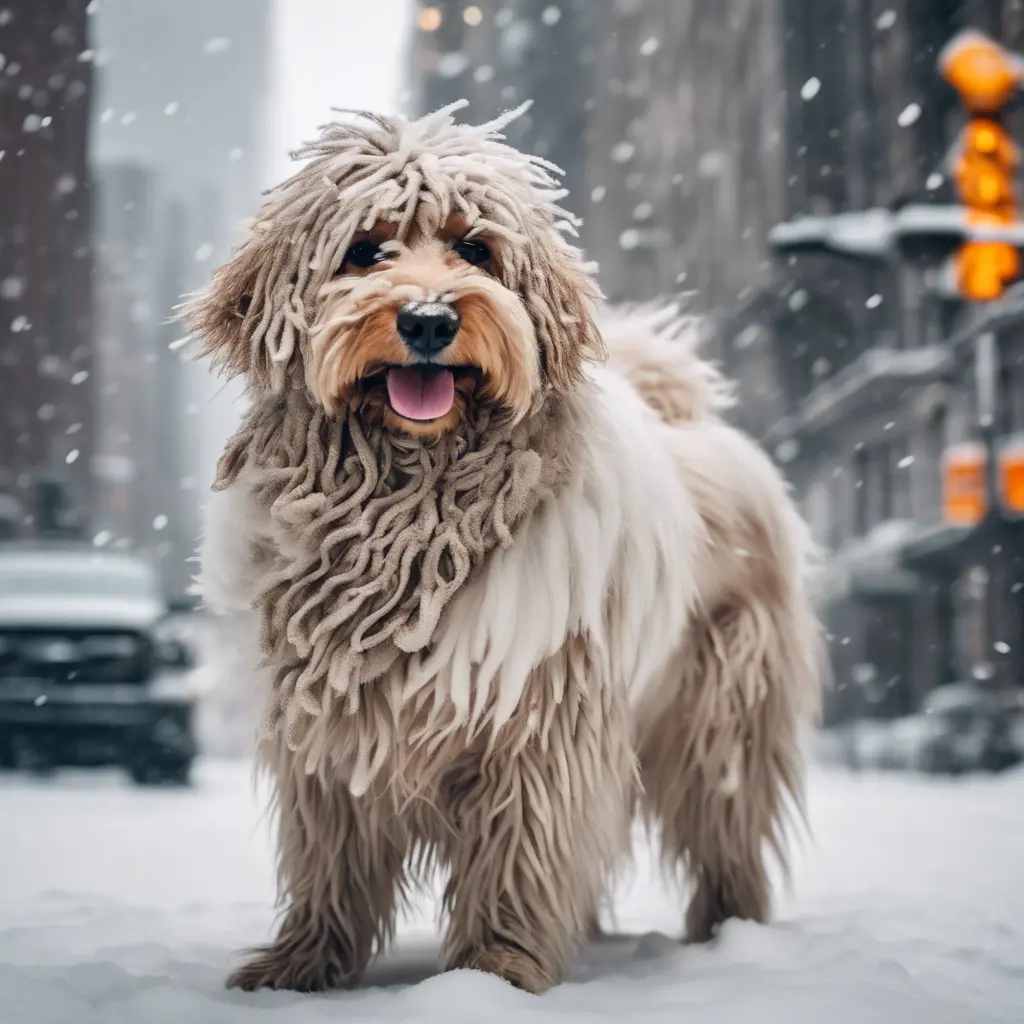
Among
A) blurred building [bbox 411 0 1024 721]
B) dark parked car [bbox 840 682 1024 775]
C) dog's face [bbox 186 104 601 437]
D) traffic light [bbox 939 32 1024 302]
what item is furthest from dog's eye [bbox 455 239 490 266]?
traffic light [bbox 939 32 1024 302]

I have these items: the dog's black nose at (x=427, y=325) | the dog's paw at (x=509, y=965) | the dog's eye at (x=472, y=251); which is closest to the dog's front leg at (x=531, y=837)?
the dog's paw at (x=509, y=965)

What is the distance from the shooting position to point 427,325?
3398 mm

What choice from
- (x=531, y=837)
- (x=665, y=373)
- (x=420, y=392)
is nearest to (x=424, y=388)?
(x=420, y=392)

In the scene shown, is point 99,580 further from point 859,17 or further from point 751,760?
point 859,17

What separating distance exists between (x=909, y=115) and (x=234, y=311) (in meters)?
20.4

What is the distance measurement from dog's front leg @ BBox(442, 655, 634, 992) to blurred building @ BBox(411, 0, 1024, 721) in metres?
9.63

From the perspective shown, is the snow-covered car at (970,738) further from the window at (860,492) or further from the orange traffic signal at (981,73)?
the window at (860,492)

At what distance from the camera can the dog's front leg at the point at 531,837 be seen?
12.5 feet

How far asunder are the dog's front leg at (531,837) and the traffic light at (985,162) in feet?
35.5

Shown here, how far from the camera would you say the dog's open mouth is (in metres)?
3.51

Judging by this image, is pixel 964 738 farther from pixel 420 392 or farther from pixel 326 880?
pixel 420 392

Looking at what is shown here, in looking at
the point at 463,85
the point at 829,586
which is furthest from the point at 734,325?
the point at 463,85

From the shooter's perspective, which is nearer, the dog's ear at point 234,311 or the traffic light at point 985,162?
the dog's ear at point 234,311

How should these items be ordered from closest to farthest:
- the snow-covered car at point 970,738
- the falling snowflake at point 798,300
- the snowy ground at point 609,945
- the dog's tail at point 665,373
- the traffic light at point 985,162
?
the snowy ground at point 609,945 → the dog's tail at point 665,373 → the snow-covered car at point 970,738 → the traffic light at point 985,162 → the falling snowflake at point 798,300
